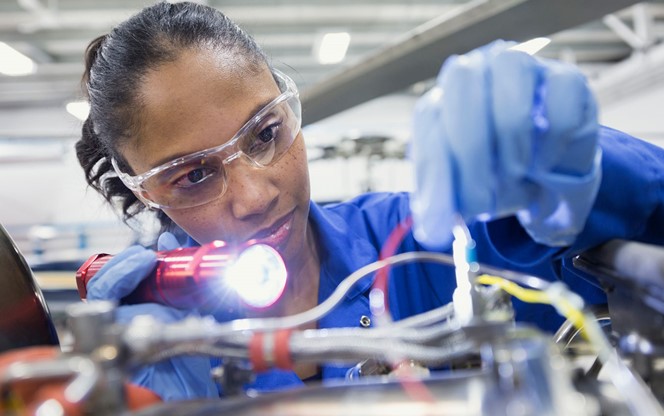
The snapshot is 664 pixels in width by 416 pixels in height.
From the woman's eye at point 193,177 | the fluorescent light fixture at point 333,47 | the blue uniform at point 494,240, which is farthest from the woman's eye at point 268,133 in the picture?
the fluorescent light fixture at point 333,47

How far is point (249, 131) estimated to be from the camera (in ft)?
2.91

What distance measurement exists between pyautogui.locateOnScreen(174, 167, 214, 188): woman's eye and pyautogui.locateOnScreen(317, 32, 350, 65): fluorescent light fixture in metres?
3.96

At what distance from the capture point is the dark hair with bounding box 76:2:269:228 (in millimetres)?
935

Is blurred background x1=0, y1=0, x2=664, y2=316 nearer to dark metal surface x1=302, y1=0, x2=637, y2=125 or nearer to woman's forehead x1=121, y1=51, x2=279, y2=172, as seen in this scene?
dark metal surface x1=302, y1=0, x2=637, y2=125

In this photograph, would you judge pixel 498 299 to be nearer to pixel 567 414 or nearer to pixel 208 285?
pixel 567 414

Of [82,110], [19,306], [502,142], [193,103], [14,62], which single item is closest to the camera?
[502,142]

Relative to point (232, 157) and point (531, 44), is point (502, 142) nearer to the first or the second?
point (232, 157)

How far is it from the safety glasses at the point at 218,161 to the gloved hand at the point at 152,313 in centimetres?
22

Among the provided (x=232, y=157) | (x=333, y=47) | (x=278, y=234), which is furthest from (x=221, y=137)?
(x=333, y=47)

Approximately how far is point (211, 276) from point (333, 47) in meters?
4.67

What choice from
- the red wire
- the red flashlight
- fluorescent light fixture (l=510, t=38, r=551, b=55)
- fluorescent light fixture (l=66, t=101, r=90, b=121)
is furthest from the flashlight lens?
fluorescent light fixture (l=66, t=101, r=90, b=121)

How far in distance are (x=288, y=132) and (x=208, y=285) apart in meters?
0.41

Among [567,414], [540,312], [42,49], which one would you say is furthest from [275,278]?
[42,49]

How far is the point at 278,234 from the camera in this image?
938 mm
